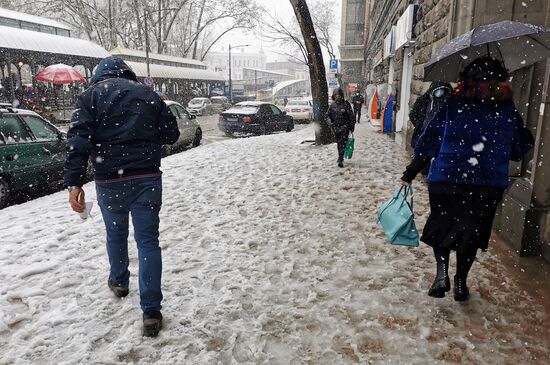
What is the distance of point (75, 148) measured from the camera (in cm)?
285

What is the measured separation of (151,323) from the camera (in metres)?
2.97

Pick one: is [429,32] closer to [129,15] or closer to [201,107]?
[201,107]

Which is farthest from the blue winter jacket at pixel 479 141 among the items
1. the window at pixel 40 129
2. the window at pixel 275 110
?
the window at pixel 275 110

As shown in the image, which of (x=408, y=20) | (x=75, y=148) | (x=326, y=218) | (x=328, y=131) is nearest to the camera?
(x=75, y=148)

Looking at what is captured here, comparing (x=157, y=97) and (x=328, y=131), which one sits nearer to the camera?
(x=157, y=97)

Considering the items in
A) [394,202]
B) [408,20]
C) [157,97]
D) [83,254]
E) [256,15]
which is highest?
[256,15]

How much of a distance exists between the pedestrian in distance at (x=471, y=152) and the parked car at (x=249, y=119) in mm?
13615

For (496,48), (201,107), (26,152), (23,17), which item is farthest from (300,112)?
(496,48)

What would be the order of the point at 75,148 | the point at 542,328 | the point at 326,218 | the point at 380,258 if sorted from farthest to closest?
the point at 326,218 → the point at 380,258 → the point at 542,328 → the point at 75,148

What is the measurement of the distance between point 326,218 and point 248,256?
5.09 ft

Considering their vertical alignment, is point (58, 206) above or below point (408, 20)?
below

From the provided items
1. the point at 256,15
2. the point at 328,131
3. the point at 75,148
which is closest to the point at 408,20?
the point at 328,131

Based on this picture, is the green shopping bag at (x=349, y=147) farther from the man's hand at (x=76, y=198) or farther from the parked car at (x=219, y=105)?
the parked car at (x=219, y=105)

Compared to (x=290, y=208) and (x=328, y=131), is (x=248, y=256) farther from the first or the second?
(x=328, y=131)
